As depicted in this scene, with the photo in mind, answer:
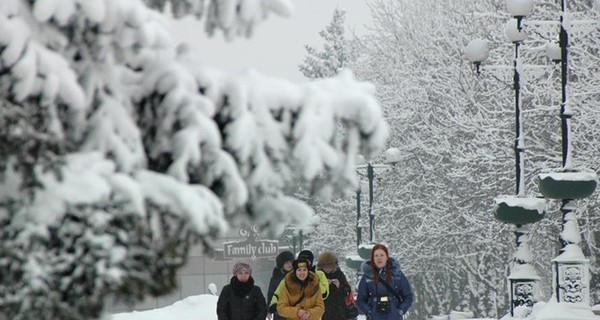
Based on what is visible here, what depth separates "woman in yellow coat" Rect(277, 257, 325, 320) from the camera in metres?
12.7

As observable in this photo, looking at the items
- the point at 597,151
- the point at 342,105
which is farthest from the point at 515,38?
the point at 342,105

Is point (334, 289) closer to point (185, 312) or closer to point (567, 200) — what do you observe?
point (567, 200)

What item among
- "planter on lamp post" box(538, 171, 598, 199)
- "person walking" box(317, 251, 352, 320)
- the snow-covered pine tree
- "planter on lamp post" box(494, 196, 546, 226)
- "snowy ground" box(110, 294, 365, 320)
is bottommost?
"snowy ground" box(110, 294, 365, 320)

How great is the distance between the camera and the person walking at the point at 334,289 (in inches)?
565

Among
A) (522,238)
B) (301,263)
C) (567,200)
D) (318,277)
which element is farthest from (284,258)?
(522,238)

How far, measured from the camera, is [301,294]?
12.8m

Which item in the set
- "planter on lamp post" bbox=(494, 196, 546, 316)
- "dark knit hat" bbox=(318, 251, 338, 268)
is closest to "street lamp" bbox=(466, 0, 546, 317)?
"planter on lamp post" bbox=(494, 196, 546, 316)

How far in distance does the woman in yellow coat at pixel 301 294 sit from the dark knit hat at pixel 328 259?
164 centimetres

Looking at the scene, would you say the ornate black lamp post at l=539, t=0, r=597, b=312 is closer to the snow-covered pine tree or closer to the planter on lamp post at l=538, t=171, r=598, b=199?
the planter on lamp post at l=538, t=171, r=598, b=199

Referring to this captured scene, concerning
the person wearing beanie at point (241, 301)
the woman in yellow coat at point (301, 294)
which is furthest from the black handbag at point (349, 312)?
the person wearing beanie at point (241, 301)

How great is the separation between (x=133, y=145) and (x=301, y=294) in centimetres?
893

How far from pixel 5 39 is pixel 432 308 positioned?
4922 centimetres

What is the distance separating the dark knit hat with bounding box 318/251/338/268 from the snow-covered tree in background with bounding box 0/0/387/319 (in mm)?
10165

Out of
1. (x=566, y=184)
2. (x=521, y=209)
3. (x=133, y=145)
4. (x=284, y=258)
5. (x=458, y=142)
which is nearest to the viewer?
(x=133, y=145)
